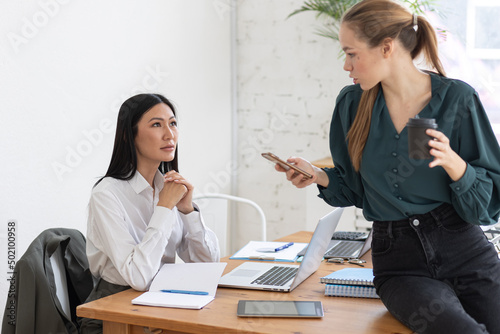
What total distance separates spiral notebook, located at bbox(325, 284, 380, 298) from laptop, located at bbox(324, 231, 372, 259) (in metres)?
0.44

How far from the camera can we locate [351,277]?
1828mm

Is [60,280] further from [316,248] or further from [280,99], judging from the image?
[280,99]

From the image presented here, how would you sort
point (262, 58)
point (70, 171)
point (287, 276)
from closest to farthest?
1. point (287, 276)
2. point (70, 171)
3. point (262, 58)

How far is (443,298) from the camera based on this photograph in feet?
4.71

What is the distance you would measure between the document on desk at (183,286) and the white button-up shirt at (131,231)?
1.8 inches

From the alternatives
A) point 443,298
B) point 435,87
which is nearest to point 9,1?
point 435,87

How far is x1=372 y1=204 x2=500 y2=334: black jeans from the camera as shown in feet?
4.87

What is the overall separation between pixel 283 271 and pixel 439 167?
646 mm

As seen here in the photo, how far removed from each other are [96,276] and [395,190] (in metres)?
0.99

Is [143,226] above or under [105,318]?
above

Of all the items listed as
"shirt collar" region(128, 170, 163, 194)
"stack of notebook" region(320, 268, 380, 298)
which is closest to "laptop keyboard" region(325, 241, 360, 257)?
"stack of notebook" region(320, 268, 380, 298)

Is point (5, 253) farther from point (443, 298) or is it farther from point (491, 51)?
point (491, 51)

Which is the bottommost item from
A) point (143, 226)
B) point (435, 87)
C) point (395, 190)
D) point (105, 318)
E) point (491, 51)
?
point (105, 318)

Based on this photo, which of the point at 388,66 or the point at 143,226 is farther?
the point at 143,226
